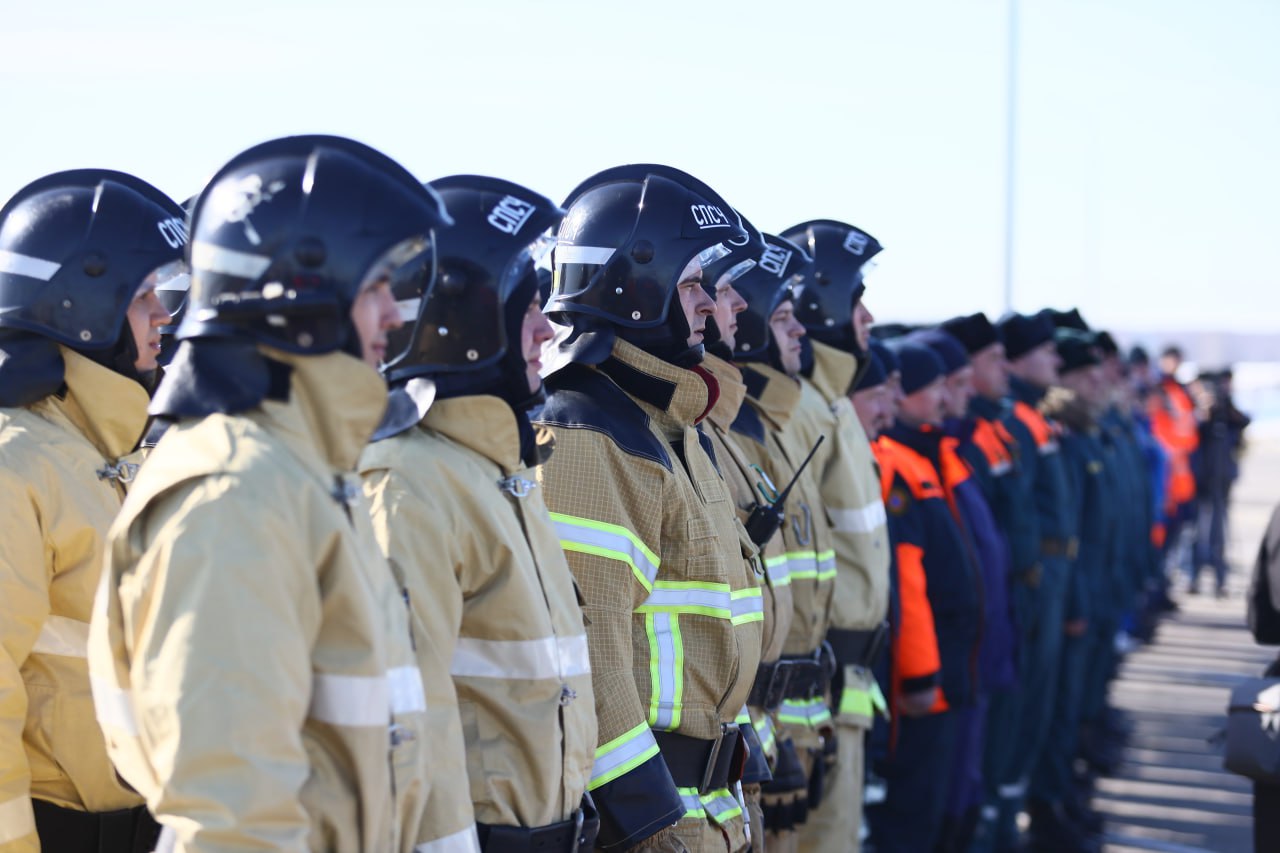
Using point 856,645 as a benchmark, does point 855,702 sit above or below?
below

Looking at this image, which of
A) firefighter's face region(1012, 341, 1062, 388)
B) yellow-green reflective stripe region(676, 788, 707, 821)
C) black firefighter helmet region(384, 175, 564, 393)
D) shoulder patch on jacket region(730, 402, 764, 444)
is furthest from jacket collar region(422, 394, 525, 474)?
firefighter's face region(1012, 341, 1062, 388)

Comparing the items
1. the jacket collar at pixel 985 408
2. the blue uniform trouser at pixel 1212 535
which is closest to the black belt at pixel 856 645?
the jacket collar at pixel 985 408

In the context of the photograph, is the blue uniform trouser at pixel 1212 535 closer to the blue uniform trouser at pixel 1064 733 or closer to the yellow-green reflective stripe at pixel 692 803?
the blue uniform trouser at pixel 1064 733

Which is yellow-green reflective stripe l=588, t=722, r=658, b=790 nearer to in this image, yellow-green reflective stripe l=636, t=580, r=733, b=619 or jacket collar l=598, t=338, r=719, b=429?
yellow-green reflective stripe l=636, t=580, r=733, b=619

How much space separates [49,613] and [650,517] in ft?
4.90

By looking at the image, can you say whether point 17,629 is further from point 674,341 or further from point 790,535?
point 790,535

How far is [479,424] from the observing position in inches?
128

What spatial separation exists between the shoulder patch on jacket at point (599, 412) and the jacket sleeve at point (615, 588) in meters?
0.03

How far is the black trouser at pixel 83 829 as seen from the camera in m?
3.41

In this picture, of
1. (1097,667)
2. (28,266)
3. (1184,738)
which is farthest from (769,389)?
(1184,738)

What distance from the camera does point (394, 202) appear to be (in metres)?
2.69

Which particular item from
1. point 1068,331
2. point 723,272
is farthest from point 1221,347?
point 723,272

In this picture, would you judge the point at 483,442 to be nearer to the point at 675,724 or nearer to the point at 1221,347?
the point at 675,724

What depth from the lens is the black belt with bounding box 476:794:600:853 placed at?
3084 millimetres
